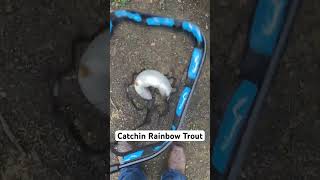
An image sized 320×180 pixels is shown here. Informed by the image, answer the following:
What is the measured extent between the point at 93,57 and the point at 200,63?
391mm

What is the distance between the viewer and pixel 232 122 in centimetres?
148

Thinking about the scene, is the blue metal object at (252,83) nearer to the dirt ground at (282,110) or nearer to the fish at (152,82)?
the dirt ground at (282,110)

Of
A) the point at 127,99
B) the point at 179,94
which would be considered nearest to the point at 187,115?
the point at 179,94

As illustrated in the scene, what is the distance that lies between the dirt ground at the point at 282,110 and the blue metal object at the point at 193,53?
0.52 ft

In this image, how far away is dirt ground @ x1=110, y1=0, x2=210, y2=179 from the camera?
4.24 feet

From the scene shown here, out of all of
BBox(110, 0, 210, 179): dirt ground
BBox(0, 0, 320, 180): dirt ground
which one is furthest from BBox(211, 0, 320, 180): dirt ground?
BBox(110, 0, 210, 179): dirt ground

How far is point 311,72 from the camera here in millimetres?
1440

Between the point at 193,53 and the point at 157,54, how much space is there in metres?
0.11

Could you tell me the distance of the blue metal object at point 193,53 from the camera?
129 centimetres

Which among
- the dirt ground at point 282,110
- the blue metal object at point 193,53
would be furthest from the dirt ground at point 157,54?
the dirt ground at point 282,110

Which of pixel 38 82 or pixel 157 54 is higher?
pixel 157 54

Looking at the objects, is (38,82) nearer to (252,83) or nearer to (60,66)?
(60,66)

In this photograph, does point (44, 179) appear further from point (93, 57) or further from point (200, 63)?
point (200, 63)

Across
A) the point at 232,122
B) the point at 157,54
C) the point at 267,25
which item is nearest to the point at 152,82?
the point at 157,54
